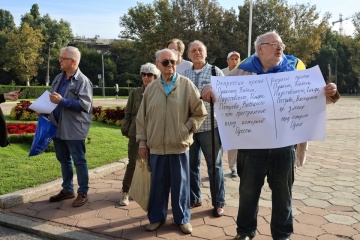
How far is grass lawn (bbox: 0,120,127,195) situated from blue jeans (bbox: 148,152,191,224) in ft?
7.19

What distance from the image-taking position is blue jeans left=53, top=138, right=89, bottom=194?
185 inches

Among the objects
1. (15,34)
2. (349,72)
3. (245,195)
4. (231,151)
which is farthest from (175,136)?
(349,72)

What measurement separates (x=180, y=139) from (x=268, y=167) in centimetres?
90

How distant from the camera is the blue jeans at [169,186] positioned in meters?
3.85

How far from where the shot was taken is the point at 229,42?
113ft

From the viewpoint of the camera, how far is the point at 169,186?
4.01m

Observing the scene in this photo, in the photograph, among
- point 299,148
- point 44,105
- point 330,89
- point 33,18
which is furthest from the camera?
point 33,18

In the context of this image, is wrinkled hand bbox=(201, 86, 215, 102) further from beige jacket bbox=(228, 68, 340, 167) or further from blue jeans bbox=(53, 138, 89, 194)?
blue jeans bbox=(53, 138, 89, 194)

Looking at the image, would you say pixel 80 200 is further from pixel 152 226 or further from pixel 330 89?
pixel 330 89

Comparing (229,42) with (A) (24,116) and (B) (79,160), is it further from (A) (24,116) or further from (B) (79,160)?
(B) (79,160)

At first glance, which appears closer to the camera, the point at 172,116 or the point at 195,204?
the point at 172,116

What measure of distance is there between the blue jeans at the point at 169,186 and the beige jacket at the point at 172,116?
0.37 feet

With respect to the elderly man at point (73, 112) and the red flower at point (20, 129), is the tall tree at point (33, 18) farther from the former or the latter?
the elderly man at point (73, 112)

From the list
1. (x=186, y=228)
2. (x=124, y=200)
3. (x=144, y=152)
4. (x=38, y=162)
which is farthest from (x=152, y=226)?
(x=38, y=162)
